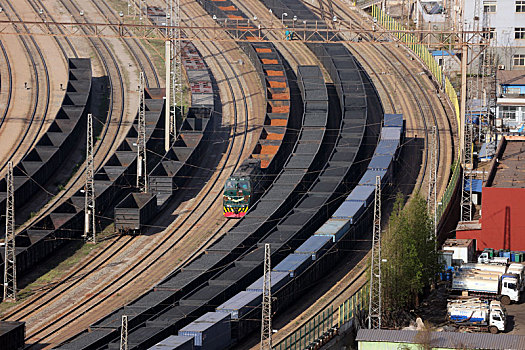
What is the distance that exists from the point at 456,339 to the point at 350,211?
25.0m

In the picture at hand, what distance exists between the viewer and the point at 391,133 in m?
109

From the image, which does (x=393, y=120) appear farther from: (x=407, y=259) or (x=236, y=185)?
(x=407, y=259)

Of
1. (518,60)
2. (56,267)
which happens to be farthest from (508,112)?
(56,267)

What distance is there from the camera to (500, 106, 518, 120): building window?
120 metres

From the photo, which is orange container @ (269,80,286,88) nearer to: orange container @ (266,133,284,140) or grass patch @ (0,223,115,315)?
orange container @ (266,133,284,140)

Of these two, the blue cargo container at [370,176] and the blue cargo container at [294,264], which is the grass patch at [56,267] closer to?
the blue cargo container at [294,264]

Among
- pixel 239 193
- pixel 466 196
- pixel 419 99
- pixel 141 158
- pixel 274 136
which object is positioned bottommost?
pixel 466 196

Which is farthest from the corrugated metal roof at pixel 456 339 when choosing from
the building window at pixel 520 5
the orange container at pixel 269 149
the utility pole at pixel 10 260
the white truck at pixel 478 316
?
the building window at pixel 520 5

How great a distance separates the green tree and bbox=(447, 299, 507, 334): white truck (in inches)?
137

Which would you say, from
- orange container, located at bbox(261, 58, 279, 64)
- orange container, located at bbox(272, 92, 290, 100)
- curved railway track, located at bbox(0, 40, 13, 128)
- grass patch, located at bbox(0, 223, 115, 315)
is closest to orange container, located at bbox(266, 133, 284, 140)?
orange container, located at bbox(272, 92, 290, 100)

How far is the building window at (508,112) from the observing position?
11979 cm

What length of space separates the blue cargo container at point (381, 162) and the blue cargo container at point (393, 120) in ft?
29.4

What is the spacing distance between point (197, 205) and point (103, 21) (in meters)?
49.7

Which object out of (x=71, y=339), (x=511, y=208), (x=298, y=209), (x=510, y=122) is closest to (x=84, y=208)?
(x=298, y=209)
